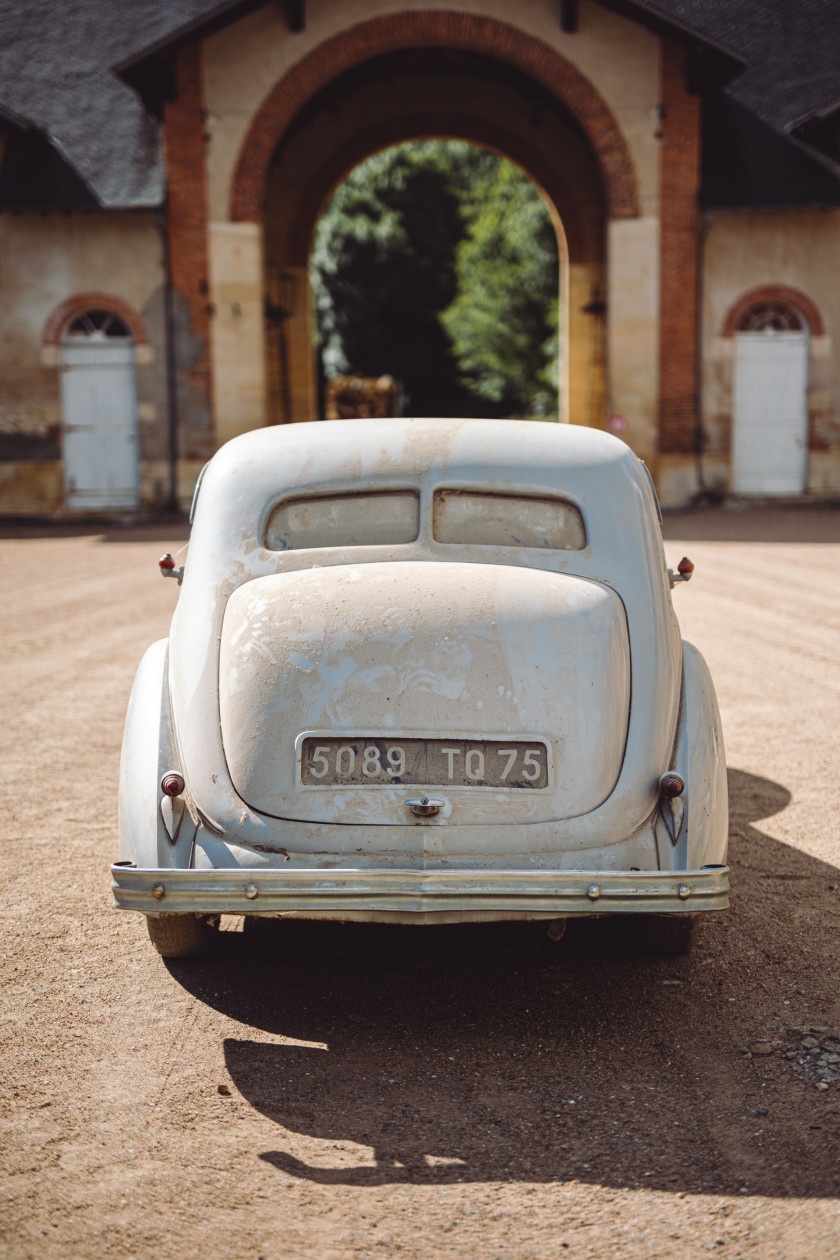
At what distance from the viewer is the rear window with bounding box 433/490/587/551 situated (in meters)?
3.91

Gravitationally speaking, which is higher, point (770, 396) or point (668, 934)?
point (770, 396)

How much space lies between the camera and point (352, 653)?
349cm

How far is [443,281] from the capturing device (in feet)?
147

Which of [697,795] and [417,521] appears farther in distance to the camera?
[417,521]

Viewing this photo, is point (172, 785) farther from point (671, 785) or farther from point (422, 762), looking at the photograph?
point (671, 785)

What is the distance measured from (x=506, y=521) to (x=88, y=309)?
18906 mm

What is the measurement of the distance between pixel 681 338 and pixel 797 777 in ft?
51.6

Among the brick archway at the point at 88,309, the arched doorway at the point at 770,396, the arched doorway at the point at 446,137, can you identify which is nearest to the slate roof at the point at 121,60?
the brick archway at the point at 88,309

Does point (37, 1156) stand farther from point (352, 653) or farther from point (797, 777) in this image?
point (797, 777)

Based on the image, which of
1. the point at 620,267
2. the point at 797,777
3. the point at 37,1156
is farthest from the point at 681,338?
the point at 37,1156

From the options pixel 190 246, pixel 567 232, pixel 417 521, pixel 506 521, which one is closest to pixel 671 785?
pixel 506 521

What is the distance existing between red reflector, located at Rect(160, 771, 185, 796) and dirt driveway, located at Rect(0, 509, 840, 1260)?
0.65 meters

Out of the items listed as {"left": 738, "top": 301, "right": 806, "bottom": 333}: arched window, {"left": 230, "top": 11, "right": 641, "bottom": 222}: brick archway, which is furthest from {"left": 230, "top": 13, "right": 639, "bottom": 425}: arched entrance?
{"left": 738, "top": 301, "right": 806, "bottom": 333}: arched window

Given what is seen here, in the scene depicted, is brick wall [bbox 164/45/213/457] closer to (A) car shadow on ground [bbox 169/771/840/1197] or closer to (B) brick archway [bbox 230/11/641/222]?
(B) brick archway [bbox 230/11/641/222]
